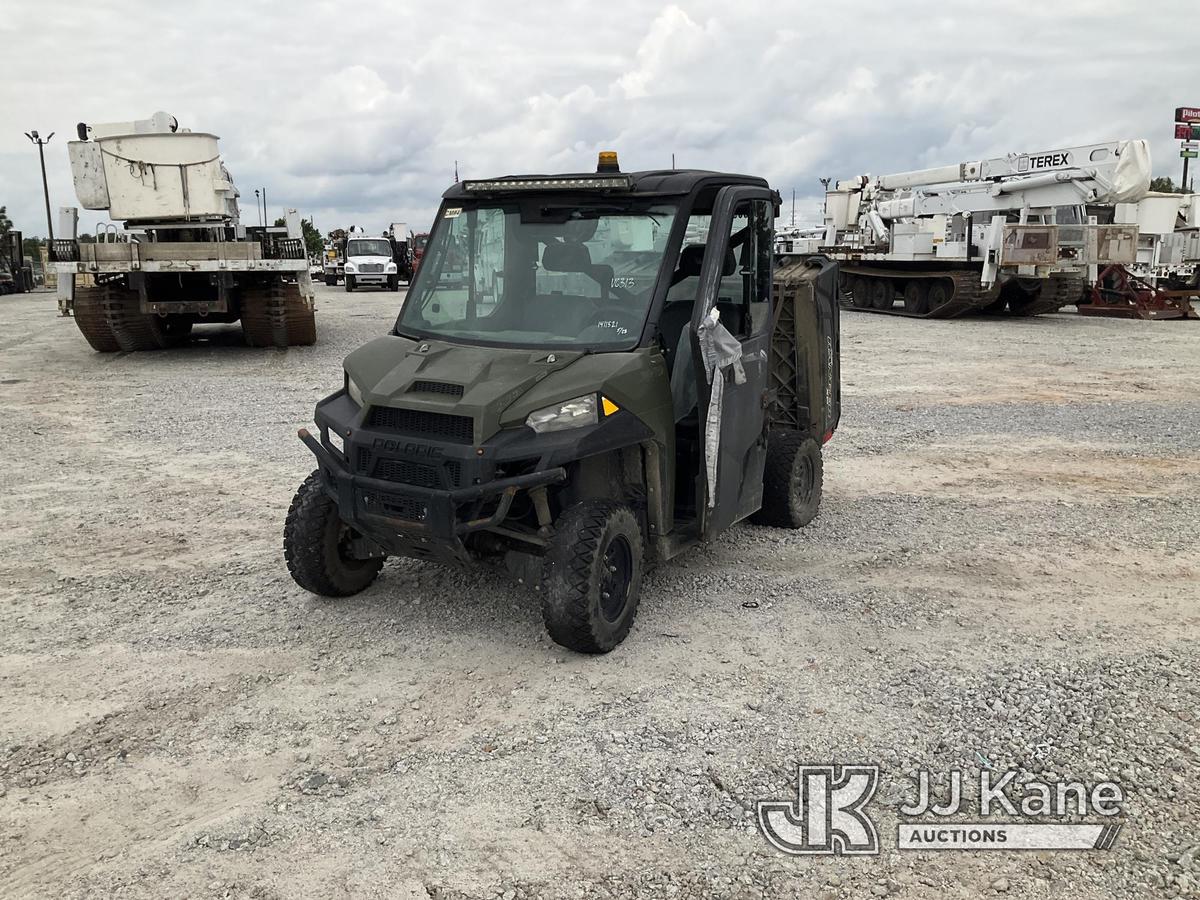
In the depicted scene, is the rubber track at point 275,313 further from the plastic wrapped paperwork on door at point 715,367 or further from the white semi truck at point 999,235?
the plastic wrapped paperwork on door at point 715,367

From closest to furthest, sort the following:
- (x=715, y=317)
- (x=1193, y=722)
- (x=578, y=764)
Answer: (x=578, y=764) < (x=1193, y=722) < (x=715, y=317)

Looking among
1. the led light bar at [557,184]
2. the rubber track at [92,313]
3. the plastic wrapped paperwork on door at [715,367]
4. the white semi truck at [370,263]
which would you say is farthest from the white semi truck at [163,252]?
the white semi truck at [370,263]

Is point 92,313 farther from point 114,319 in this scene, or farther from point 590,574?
point 590,574

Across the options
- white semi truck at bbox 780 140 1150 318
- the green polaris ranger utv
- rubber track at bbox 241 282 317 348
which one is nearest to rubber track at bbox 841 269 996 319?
white semi truck at bbox 780 140 1150 318

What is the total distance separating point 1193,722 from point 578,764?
2.42 meters

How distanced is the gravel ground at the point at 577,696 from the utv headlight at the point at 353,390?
110 cm

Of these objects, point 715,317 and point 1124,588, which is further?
point 1124,588

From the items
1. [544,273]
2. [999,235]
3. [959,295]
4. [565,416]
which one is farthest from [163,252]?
[999,235]

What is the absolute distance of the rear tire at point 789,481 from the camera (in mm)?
6371

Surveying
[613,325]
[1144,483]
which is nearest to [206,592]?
[613,325]

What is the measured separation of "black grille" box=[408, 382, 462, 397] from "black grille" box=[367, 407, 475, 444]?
0.12 metres

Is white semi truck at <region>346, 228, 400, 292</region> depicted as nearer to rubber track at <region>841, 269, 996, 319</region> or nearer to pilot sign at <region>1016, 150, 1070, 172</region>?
rubber track at <region>841, 269, 996, 319</region>

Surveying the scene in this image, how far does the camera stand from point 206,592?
5.50m

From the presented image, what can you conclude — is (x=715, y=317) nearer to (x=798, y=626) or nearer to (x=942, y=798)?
(x=798, y=626)
